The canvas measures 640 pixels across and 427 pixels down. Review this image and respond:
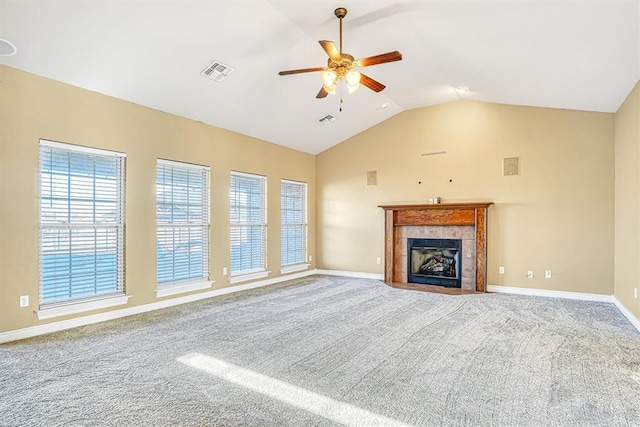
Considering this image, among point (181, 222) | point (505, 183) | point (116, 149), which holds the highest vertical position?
point (116, 149)

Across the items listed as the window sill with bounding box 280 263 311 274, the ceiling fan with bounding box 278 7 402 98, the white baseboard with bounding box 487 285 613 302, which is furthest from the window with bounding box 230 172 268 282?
the white baseboard with bounding box 487 285 613 302

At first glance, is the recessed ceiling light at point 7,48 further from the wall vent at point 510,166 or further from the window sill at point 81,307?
the wall vent at point 510,166

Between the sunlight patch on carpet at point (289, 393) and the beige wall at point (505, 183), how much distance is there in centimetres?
489

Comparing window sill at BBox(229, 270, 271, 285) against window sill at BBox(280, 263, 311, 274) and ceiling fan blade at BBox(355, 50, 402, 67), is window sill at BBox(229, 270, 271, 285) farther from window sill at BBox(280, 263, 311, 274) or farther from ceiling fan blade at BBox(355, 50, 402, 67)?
ceiling fan blade at BBox(355, 50, 402, 67)

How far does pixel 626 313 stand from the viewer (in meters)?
4.54

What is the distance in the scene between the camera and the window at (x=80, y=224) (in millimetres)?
3922

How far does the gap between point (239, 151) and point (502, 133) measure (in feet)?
15.6

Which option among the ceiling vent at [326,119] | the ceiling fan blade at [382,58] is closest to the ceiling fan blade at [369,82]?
the ceiling fan blade at [382,58]

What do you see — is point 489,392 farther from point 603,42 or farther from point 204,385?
point 603,42

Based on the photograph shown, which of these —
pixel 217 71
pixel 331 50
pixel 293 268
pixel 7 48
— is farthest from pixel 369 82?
pixel 293 268

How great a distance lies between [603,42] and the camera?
135 inches

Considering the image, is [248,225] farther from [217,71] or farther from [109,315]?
[217,71]

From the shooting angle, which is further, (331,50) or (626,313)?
(626,313)

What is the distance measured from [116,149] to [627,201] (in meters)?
6.77
